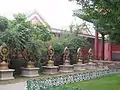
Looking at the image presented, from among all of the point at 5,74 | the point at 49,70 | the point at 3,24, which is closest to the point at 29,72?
the point at 5,74

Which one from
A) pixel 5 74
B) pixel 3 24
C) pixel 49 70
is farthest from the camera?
pixel 49 70

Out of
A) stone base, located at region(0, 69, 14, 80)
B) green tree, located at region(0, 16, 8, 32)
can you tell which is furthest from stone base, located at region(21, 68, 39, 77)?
green tree, located at region(0, 16, 8, 32)

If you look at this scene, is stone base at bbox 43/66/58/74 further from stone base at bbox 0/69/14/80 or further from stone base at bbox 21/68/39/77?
stone base at bbox 0/69/14/80

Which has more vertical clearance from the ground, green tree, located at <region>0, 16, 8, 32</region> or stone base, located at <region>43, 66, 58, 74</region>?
green tree, located at <region>0, 16, 8, 32</region>

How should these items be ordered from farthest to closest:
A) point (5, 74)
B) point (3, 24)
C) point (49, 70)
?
point (49, 70) < point (3, 24) < point (5, 74)

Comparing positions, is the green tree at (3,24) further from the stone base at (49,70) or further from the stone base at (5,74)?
the stone base at (49,70)

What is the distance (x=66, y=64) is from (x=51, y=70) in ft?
8.22

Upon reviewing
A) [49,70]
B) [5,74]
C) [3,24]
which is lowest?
[5,74]

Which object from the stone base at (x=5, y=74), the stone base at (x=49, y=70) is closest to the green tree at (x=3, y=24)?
the stone base at (x=5, y=74)

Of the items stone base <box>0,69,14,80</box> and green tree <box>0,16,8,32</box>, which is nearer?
stone base <box>0,69,14,80</box>

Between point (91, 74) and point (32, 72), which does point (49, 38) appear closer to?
point (32, 72)

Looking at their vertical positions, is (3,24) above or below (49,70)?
above

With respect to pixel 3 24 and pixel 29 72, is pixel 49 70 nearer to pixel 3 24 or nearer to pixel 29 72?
pixel 29 72

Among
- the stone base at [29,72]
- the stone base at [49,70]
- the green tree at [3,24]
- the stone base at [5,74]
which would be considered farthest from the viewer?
the stone base at [49,70]
